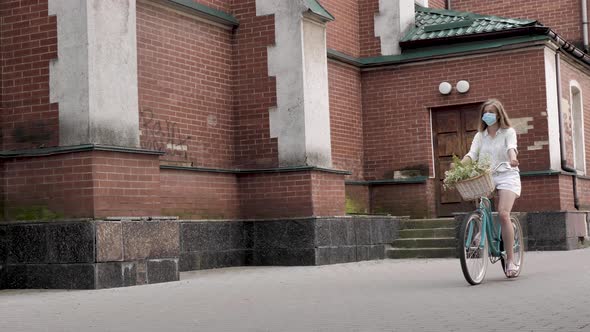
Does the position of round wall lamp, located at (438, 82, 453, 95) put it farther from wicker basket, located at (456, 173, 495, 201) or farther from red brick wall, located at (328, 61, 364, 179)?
wicker basket, located at (456, 173, 495, 201)

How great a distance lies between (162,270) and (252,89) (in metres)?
4.27

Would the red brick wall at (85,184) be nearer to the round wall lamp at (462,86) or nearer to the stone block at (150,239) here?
the stone block at (150,239)

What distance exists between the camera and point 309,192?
1412cm

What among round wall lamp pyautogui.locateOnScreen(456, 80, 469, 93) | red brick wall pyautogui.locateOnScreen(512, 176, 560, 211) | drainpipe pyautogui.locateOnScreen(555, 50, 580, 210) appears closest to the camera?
red brick wall pyautogui.locateOnScreen(512, 176, 560, 211)

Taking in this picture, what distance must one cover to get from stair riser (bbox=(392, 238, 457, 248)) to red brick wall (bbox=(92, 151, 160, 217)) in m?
6.13

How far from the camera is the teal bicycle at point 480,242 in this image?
381 inches

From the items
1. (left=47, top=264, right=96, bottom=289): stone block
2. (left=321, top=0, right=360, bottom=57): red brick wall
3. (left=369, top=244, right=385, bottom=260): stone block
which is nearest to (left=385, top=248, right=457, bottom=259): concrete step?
(left=369, top=244, right=385, bottom=260): stone block

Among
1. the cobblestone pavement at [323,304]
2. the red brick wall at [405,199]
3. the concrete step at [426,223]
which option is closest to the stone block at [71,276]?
the cobblestone pavement at [323,304]

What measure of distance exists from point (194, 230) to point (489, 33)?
7659 millimetres

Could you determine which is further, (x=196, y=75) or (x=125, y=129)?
(x=196, y=75)

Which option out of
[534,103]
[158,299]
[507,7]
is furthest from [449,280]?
[507,7]

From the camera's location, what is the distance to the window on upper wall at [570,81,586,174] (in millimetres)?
20475

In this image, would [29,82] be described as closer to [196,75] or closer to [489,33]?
[196,75]

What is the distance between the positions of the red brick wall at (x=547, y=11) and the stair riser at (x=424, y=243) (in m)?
8.60
